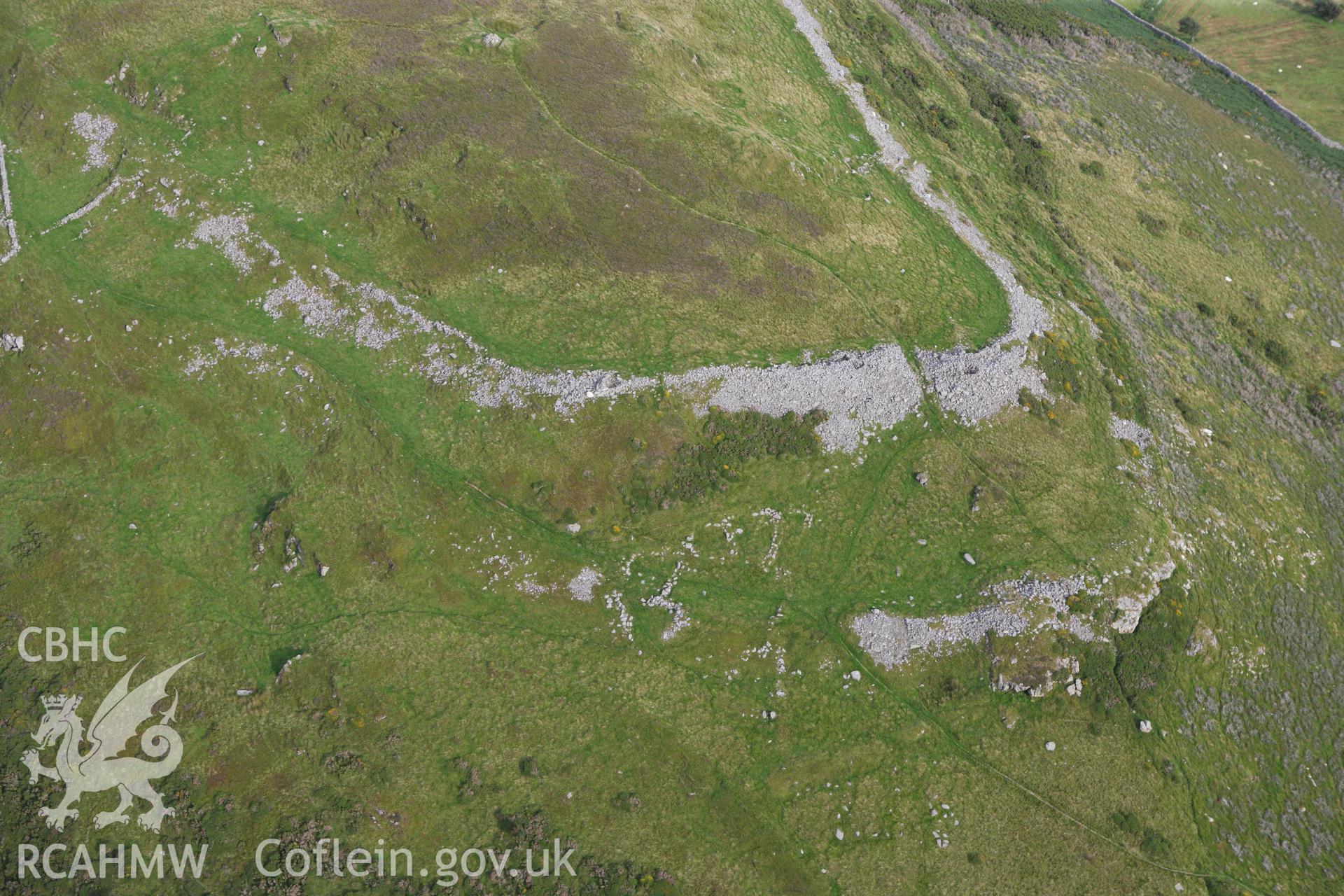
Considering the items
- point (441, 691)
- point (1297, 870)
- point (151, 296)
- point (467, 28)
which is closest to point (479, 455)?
point (441, 691)

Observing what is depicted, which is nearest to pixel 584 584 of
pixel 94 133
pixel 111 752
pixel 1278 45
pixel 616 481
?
pixel 616 481

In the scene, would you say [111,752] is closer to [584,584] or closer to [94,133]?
[584,584]

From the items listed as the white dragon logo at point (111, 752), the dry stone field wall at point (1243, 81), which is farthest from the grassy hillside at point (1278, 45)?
the white dragon logo at point (111, 752)

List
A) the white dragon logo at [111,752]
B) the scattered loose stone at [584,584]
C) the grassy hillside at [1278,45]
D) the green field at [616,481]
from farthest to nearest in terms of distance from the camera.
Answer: the grassy hillside at [1278,45] → the scattered loose stone at [584,584] → the green field at [616,481] → the white dragon logo at [111,752]

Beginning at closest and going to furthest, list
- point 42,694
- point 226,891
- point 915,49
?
point 226,891, point 42,694, point 915,49

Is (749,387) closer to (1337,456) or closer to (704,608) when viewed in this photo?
(704,608)

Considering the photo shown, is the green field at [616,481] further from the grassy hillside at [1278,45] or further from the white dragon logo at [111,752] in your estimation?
the grassy hillside at [1278,45]
